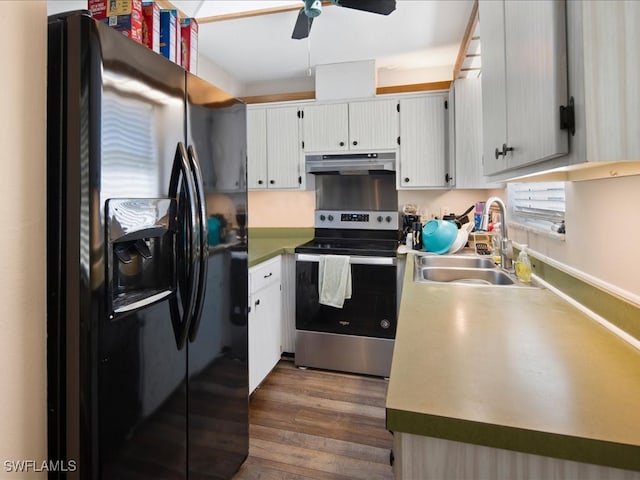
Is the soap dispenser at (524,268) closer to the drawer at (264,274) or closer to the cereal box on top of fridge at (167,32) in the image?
the drawer at (264,274)

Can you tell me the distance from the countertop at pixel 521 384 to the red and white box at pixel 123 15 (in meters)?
1.25

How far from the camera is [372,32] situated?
8.82ft

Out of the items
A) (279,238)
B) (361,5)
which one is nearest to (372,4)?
(361,5)

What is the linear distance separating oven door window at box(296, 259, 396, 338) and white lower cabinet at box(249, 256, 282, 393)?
0.65 feet

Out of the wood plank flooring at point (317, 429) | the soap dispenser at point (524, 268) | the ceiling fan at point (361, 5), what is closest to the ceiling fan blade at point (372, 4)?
the ceiling fan at point (361, 5)

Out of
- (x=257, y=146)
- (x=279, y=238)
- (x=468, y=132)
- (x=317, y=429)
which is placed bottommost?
(x=317, y=429)

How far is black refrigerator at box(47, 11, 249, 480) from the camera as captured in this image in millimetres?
948

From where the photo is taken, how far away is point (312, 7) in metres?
2.03

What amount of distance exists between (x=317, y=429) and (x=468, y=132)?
2.23 m

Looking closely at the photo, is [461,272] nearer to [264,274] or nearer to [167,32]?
[264,274]

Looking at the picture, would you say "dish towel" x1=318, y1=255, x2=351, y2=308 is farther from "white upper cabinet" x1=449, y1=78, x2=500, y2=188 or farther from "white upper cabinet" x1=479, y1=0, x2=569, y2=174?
"white upper cabinet" x1=479, y1=0, x2=569, y2=174

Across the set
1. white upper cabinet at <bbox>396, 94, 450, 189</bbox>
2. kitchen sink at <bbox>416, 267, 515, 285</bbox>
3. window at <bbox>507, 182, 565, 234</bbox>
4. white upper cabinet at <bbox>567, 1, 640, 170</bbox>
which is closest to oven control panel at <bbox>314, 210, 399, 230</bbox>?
white upper cabinet at <bbox>396, 94, 450, 189</bbox>

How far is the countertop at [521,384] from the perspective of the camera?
2.01 ft

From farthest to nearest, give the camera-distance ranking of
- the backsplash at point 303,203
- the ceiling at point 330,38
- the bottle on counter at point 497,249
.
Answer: the backsplash at point 303,203 → the ceiling at point 330,38 → the bottle on counter at point 497,249
